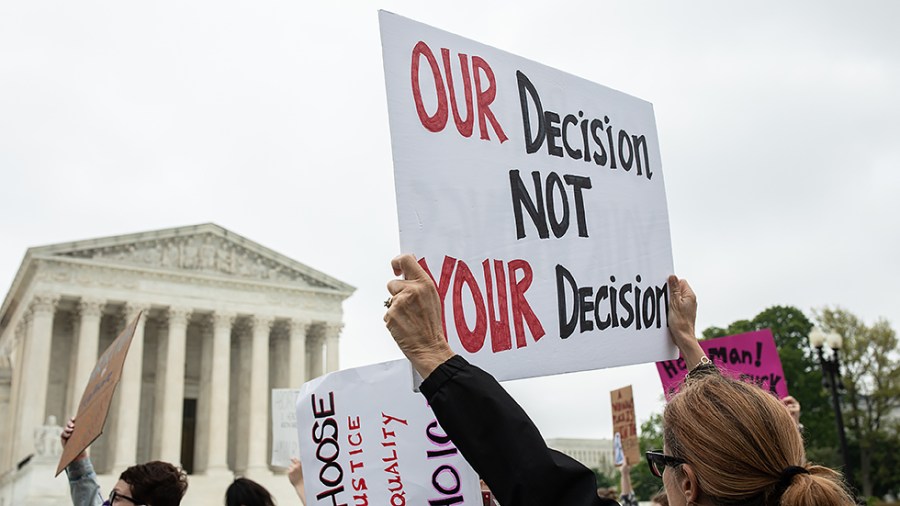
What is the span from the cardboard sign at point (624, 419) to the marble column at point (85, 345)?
113 feet

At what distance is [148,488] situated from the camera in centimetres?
435

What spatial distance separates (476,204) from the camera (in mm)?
2953

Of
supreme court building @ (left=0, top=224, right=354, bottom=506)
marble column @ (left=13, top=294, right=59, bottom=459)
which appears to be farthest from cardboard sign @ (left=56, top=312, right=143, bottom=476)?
marble column @ (left=13, top=294, right=59, bottom=459)

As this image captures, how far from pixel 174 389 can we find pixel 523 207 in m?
41.7

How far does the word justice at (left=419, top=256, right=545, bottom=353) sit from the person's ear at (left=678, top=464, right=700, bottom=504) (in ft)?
3.28

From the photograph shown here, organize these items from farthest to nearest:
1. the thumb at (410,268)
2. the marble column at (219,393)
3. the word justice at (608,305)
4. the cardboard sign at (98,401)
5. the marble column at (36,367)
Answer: the marble column at (219,393)
the marble column at (36,367)
the cardboard sign at (98,401)
the word justice at (608,305)
the thumb at (410,268)

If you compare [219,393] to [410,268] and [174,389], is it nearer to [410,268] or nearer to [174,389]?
[174,389]

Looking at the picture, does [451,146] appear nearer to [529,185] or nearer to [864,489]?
[529,185]

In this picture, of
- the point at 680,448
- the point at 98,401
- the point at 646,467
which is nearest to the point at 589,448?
the point at 646,467

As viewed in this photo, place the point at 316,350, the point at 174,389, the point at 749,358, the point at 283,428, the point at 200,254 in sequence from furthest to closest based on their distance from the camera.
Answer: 1. the point at 316,350
2. the point at 200,254
3. the point at 174,389
4. the point at 283,428
5. the point at 749,358

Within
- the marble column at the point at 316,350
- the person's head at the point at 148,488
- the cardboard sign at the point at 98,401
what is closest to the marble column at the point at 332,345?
the marble column at the point at 316,350

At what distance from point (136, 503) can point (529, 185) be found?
2754 mm

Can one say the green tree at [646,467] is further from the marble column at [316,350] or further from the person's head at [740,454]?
the person's head at [740,454]

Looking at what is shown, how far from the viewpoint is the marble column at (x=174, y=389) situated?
4100cm
